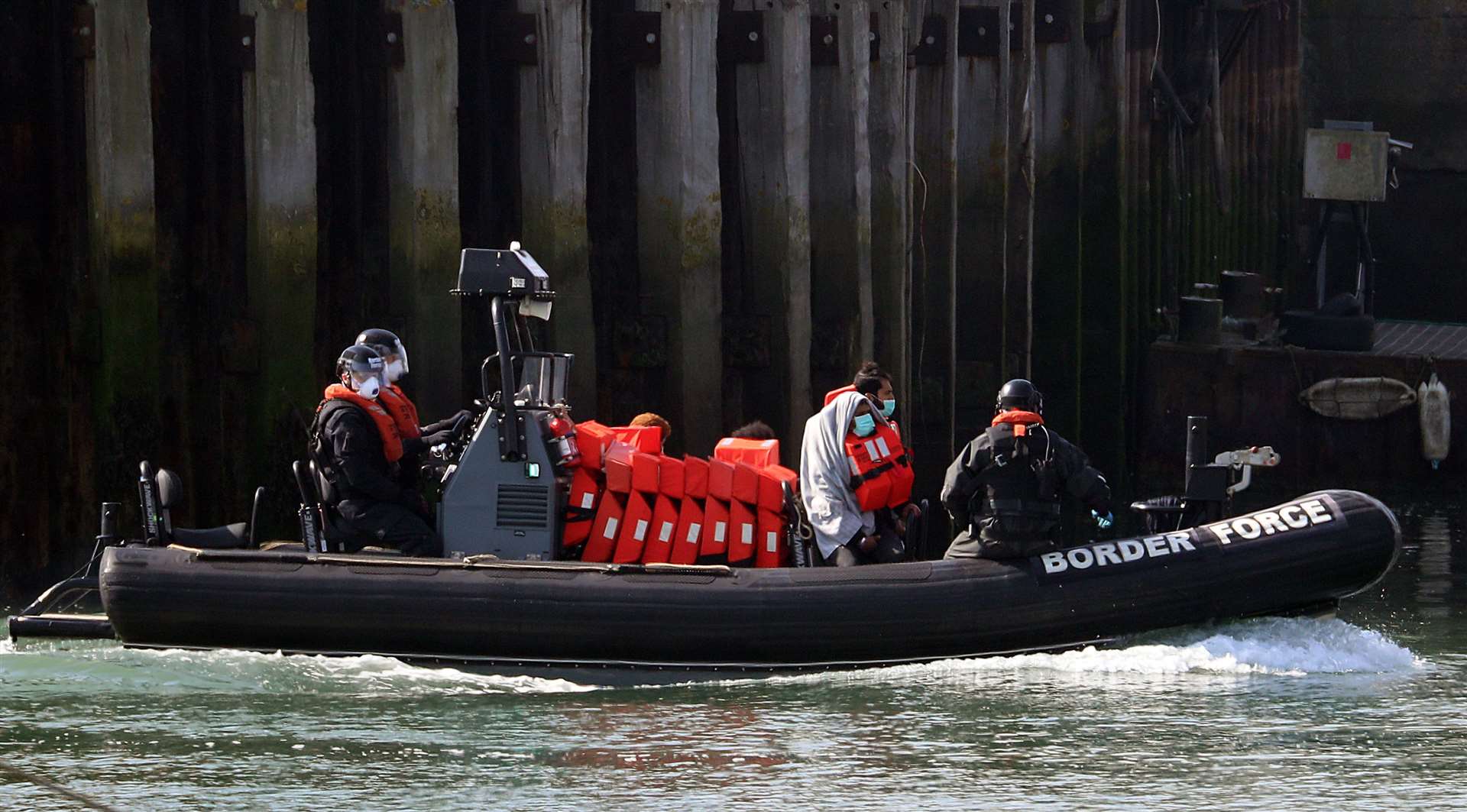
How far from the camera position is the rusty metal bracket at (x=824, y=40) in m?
11.0

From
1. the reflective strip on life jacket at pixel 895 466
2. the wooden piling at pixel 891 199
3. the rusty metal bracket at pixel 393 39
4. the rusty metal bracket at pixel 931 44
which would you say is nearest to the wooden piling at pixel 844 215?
the wooden piling at pixel 891 199

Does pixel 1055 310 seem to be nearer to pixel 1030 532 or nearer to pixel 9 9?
pixel 1030 532

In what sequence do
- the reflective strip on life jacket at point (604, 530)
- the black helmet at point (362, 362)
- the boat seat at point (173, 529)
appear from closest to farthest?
the black helmet at point (362, 362), the boat seat at point (173, 529), the reflective strip on life jacket at point (604, 530)

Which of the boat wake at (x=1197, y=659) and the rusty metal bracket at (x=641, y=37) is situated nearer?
the boat wake at (x=1197, y=659)

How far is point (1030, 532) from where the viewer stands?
8.09m

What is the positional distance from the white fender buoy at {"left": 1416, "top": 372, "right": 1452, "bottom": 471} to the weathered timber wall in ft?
10.1

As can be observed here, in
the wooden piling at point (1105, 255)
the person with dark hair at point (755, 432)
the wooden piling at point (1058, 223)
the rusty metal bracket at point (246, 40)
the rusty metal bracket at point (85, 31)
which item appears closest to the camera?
the person with dark hair at point (755, 432)

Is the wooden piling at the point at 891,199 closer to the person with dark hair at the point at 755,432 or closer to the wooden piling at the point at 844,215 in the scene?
the wooden piling at the point at 844,215

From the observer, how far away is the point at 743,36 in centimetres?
1082

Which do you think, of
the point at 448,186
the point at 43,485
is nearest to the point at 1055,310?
the point at 448,186

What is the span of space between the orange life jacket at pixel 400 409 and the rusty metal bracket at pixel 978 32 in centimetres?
540

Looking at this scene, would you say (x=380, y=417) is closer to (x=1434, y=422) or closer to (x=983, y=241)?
(x=983, y=241)

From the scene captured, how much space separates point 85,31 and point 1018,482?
505 cm

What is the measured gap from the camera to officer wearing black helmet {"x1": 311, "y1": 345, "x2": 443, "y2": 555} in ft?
26.6
